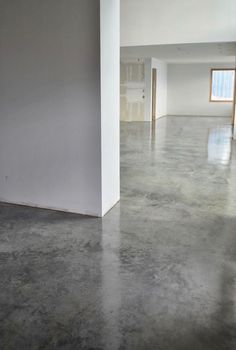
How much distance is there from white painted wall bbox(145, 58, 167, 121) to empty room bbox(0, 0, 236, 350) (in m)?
8.05

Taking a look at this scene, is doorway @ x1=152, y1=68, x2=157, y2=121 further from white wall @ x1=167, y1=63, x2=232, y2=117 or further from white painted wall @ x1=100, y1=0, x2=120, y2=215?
white painted wall @ x1=100, y1=0, x2=120, y2=215

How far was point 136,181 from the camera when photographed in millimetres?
5520

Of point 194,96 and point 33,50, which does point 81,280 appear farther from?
point 194,96

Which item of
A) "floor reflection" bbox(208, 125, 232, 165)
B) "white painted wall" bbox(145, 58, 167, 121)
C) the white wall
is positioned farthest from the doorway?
"floor reflection" bbox(208, 125, 232, 165)

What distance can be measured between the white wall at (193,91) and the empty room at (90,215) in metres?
10.8

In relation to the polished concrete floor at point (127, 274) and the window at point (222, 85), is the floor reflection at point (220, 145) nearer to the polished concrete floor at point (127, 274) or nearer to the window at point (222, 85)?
the polished concrete floor at point (127, 274)

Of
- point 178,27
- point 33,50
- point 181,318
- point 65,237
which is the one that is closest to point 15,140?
point 33,50

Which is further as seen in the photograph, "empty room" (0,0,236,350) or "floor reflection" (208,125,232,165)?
"floor reflection" (208,125,232,165)

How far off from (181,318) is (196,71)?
1577cm

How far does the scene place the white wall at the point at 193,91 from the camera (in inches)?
651

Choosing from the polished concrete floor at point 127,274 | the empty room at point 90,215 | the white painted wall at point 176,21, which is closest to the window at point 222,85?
the white painted wall at point 176,21

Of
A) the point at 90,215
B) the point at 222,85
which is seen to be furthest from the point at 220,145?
the point at 222,85

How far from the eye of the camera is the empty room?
2.20m

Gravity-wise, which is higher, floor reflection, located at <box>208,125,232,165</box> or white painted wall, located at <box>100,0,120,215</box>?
white painted wall, located at <box>100,0,120,215</box>
